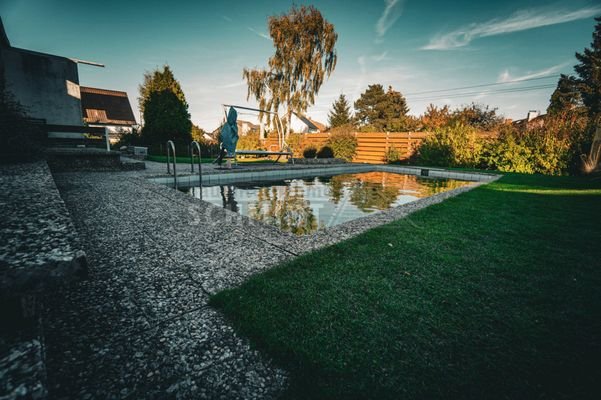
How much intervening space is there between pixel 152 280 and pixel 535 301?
99.5 inches

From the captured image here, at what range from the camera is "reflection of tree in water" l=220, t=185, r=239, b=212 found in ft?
14.3

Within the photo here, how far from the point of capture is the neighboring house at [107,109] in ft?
83.8

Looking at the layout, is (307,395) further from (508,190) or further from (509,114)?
(509,114)

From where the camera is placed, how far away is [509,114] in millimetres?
25703

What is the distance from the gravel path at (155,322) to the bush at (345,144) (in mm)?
13918

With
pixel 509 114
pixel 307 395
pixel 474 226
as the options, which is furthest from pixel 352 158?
pixel 509 114

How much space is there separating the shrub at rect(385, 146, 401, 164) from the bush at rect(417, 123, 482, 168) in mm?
1861

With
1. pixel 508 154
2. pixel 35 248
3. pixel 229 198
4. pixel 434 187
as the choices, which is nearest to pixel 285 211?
pixel 229 198

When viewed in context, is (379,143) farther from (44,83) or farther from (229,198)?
(44,83)

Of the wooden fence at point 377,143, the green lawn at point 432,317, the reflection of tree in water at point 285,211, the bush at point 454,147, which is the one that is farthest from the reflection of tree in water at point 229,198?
the bush at point 454,147

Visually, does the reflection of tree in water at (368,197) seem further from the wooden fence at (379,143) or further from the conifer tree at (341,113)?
the conifer tree at (341,113)

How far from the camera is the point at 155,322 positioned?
132cm

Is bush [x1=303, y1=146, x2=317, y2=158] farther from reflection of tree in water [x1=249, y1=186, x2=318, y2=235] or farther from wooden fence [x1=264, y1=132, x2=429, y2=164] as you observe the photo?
reflection of tree in water [x1=249, y1=186, x2=318, y2=235]

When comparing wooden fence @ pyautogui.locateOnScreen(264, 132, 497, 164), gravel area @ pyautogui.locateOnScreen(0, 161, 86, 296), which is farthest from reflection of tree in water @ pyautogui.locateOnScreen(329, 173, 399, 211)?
wooden fence @ pyautogui.locateOnScreen(264, 132, 497, 164)
